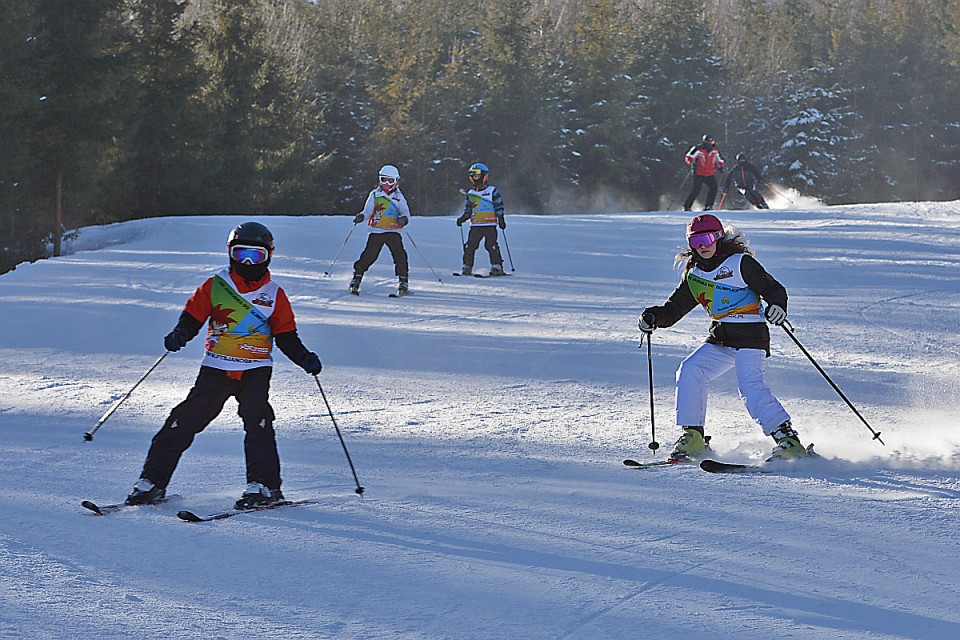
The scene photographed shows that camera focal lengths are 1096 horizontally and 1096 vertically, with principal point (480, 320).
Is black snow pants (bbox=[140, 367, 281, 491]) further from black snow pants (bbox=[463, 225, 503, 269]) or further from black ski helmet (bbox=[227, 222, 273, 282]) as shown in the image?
black snow pants (bbox=[463, 225, 503, 269])

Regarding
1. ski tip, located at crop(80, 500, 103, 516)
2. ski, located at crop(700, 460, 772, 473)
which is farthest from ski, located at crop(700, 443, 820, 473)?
ski tip, located at crop(80, 500, 103, 516)

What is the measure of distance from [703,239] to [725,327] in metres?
0.47

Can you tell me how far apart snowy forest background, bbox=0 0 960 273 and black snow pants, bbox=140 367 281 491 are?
23.6m

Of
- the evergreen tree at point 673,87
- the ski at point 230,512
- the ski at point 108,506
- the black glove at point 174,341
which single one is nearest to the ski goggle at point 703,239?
the ski at point 230,512

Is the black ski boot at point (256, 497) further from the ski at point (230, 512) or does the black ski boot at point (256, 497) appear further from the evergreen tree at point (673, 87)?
the evergreen tree at point (673, 87)

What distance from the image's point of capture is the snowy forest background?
2836cm

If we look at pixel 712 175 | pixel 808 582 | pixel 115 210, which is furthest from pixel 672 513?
pixel 115 210

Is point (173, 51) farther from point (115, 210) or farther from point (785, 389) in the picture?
point (785, 389)

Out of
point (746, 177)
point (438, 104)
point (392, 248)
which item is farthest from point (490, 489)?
point (438, 104)

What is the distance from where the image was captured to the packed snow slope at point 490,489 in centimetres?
339

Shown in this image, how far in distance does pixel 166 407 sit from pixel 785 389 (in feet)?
13.6

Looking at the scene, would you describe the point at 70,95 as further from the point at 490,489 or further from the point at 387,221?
the point at 490,489

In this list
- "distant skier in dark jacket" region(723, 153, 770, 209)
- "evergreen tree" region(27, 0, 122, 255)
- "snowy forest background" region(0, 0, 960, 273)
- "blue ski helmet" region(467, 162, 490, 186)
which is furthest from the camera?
"snowy forest background" region(0, 0, 960, 273)

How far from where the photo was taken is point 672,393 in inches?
292
